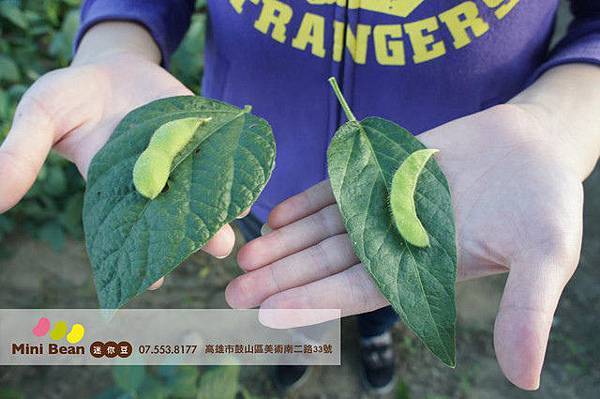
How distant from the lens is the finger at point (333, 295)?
1.00 m

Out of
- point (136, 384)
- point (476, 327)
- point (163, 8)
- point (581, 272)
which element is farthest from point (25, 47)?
point (581, 272)

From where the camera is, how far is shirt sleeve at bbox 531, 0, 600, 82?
1.17 meters

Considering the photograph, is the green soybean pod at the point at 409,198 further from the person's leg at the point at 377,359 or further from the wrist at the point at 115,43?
the person's leg at the point at 377,359

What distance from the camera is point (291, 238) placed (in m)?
1.11

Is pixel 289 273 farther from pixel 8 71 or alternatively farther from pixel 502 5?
pixel 8 71

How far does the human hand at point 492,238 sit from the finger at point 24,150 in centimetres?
38

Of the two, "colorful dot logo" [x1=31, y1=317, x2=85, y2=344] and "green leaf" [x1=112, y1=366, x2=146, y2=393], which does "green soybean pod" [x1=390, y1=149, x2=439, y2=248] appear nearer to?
"green leaf" [x1=112, y1=366, x2=146, y2=393]

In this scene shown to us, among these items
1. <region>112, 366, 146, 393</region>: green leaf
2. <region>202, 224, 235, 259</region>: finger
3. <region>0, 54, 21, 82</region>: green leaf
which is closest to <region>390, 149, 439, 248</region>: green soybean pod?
<region>202, 224, 235, 259</region>: finger

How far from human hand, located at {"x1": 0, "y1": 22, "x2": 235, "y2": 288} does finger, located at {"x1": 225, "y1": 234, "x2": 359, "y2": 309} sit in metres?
0.07

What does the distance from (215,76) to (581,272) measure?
1.58 metres

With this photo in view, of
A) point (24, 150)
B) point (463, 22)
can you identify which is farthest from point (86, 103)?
point (463, 22)

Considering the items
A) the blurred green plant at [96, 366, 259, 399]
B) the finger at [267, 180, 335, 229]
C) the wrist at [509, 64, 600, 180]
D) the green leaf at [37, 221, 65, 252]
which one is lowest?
the green leaf at [37, 221, 65, 252]

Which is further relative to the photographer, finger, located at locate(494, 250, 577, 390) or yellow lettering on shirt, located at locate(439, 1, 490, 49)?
yellow lettering on shirt, located at locate(439, 1, 490, 49)

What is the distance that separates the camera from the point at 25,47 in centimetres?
217
